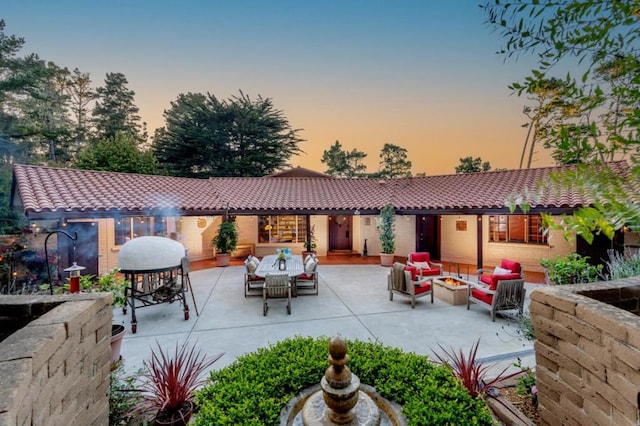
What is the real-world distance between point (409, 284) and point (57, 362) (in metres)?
6.27

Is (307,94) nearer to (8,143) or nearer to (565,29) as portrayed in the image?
(565,29)

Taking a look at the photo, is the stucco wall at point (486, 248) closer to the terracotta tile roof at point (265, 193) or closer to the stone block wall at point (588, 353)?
the terracotta tile roof at point (265, 193)

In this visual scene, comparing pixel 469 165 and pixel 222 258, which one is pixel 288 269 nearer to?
pixel 222 258

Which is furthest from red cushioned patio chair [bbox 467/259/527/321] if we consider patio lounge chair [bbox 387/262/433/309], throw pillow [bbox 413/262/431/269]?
throw pillow [bbox 413/262/431/269]

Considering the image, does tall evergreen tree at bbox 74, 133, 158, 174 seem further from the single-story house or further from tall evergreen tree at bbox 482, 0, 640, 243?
tall evergreen tree at bbox 482, 0, 640, 243

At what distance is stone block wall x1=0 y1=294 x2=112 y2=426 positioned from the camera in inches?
52.8

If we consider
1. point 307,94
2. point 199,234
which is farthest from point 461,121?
point 199,234

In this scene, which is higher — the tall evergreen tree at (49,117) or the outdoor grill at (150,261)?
the tall evergreen tree at (49,117)

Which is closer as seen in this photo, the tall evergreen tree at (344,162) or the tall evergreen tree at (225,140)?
the tall evergreen tree at (225,140)

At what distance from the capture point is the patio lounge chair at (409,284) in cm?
662

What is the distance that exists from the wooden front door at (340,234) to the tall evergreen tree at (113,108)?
2095 centimetres

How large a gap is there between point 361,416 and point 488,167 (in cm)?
2933

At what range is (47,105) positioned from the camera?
2108cm

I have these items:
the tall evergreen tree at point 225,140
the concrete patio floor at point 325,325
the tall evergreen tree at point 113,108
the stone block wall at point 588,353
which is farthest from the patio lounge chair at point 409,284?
the tall evergreen tree at point 113,108
